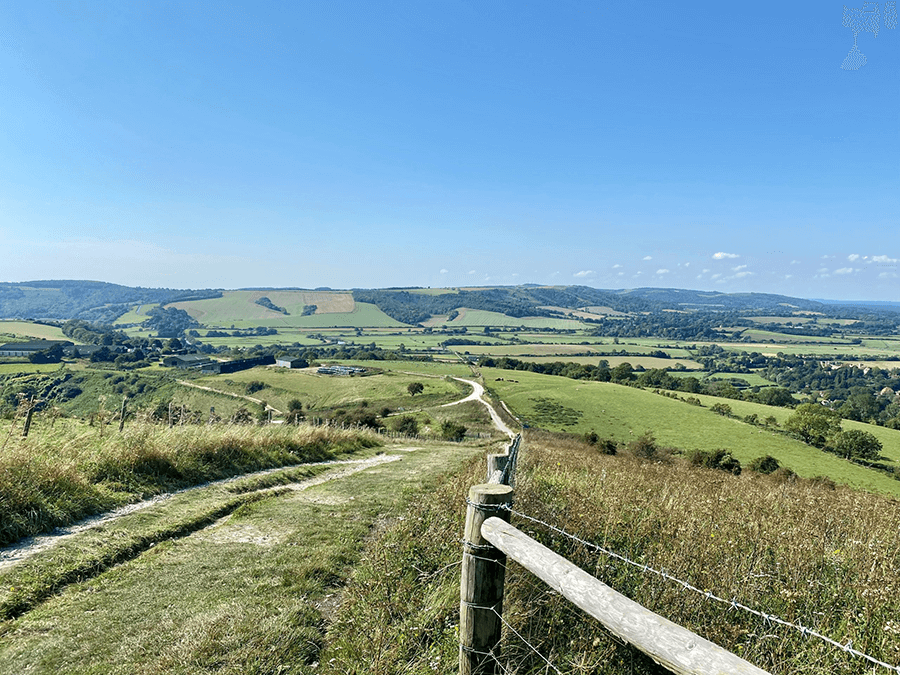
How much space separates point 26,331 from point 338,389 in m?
133

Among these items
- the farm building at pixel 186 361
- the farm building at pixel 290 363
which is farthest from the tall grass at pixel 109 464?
the farm building at pixel 186 361

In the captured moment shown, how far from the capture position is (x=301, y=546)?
23.1 feet

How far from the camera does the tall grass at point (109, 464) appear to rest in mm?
7348

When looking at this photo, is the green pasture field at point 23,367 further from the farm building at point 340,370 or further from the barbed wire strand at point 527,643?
the barbed wire strand at point 527,643

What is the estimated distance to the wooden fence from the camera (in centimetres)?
209

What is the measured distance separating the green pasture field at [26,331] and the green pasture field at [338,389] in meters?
77.1

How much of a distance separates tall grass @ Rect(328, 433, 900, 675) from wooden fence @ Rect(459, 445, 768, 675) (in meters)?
0.43

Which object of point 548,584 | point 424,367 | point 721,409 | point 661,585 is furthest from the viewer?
point 424,367

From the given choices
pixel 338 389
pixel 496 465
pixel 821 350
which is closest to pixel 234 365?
pixel 338 389

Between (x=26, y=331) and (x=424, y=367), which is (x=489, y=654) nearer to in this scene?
(x=424, y=367)

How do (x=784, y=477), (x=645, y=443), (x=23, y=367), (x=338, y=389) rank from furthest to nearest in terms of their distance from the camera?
(x=23, y=367)
(x=338, y=389)
(x=645, y=443)
(x=784, y=477)

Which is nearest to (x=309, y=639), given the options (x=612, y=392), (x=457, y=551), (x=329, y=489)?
(x=457, y=551)

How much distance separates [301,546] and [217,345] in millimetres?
175971

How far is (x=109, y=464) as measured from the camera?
9.71 meters
